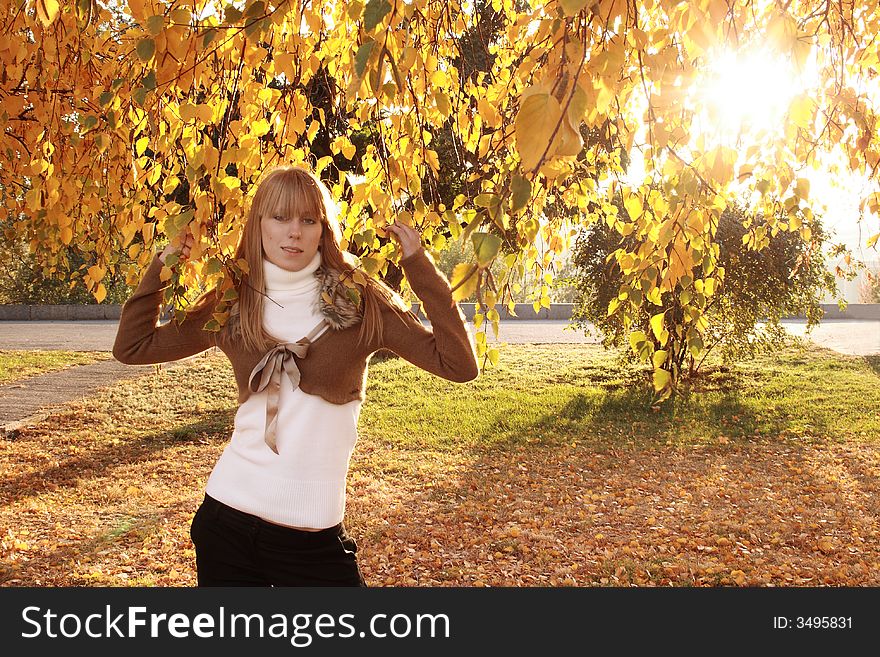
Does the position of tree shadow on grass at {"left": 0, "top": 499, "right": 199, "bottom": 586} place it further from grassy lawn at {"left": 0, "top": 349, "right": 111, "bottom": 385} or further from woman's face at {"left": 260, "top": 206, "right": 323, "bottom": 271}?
grassy lawn at {"left": 0, "top": 349, "right": 111, "bottom": 385}

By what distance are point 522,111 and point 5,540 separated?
3842 millimetres

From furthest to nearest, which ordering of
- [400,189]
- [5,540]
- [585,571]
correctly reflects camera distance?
[5,540], [585,571], [400,189]

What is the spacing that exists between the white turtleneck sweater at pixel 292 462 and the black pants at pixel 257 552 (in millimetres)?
29

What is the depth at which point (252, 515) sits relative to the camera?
5.25 feet

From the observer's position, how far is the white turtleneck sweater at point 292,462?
5.22 feet

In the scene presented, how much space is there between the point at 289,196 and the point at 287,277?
175mm

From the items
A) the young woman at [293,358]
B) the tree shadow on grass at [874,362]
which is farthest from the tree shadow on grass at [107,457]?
the tree shadow on grass at [874,362]

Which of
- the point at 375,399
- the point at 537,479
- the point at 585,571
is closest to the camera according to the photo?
the point at 585,571

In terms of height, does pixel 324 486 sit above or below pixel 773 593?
above

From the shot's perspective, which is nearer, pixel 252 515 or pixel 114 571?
pixel 252 515

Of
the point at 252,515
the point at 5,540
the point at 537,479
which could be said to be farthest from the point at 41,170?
the point at 537,479

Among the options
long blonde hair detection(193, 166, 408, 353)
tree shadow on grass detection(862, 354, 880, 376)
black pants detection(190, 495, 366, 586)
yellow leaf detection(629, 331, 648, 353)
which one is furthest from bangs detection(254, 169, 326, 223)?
tree shadow on grass detection(862, 354, 880, 376)

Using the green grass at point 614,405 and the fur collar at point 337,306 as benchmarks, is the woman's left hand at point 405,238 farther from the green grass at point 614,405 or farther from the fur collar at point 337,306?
the green grass at point 614,405

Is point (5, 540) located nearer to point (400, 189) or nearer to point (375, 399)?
point (400, 189)
